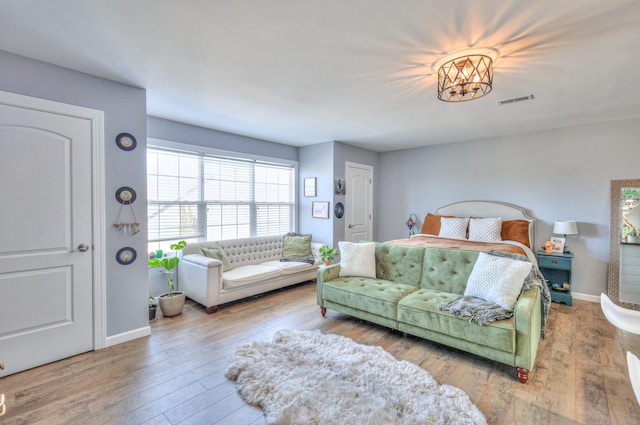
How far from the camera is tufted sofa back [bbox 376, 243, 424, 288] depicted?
344 cm

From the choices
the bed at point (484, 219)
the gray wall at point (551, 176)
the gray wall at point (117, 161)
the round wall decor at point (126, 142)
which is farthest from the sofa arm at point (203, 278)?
the gray wall at point (551, 176)

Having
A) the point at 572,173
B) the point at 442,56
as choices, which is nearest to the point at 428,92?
the point at 442,56

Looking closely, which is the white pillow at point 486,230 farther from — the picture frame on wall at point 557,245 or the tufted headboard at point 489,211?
the picture frame on wall at point 557,245

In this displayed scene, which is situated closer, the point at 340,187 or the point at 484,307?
the point at 484,307

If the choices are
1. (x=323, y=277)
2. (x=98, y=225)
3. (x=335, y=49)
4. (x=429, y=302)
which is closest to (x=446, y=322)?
(x=429, y=302)

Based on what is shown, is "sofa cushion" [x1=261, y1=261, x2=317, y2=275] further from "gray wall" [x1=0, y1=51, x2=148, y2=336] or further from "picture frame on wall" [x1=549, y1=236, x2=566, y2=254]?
"picture frame on wall" [x1=549, y1=236, x2=566, y2=254]

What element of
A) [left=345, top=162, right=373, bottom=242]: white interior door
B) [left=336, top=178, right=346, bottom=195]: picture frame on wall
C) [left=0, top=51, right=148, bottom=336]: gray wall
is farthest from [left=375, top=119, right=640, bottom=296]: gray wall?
[left=0, top=51, right=148, bottom=336]: gray wall

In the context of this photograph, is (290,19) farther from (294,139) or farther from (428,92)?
(294,139)

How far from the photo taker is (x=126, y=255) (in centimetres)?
285

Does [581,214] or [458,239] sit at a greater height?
[581,214]

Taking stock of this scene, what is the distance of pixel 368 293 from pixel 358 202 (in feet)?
9.63

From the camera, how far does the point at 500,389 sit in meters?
2.15

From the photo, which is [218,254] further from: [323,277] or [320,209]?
[320,209]

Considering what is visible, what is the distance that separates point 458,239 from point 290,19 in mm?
4024
